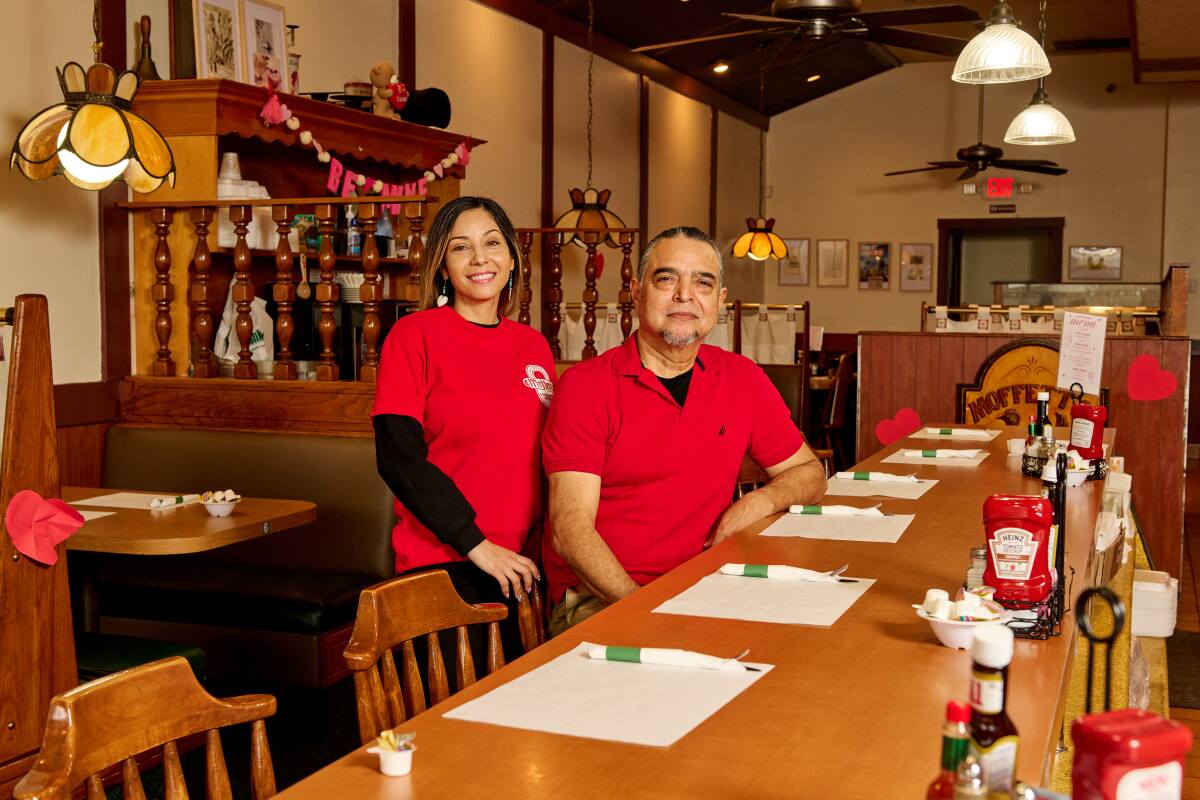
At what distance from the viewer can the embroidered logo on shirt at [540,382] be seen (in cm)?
277

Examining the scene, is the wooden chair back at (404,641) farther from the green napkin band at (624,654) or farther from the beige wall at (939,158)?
the beige wall at (939,158)

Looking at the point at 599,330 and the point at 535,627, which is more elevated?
the point at 599,330

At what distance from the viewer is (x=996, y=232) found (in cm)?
1512

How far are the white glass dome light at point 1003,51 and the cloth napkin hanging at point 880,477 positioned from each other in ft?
7.29

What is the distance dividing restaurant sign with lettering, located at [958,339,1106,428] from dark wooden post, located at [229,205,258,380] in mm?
3395

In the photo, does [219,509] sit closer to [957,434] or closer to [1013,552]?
[1013,552]

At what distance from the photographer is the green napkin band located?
1.59 meters

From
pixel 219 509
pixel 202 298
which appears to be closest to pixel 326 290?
pixel 202 298

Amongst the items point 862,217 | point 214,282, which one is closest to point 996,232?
point 862,217

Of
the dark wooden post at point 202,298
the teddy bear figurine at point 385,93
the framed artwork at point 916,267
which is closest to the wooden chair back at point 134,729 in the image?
the dark wooden post at point 202,298

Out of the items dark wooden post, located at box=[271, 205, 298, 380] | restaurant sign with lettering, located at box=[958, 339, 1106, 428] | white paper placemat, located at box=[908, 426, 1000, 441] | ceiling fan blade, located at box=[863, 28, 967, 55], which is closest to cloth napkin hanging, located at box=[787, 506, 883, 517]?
white paper placemat, located at box=[908, 426, 1000, 441]

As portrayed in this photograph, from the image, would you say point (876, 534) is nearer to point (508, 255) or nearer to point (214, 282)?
point (508, 255)

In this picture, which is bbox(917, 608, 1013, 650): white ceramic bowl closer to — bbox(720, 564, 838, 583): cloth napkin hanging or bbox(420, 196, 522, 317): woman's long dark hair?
bbox(720, 564, 838, 583): cloth napkin hanging

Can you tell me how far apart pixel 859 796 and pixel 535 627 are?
53.8 inches
